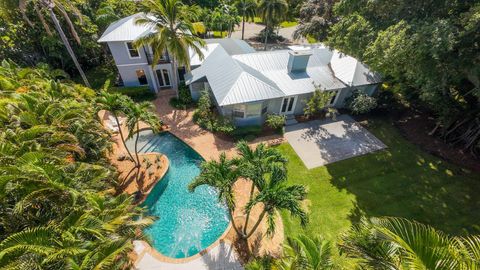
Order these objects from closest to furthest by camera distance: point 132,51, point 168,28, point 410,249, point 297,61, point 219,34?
point 410,249
point 168,28
point 297,61
point 132,51
point 219,34

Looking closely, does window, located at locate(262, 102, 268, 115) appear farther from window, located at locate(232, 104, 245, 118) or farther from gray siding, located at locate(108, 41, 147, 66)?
gray siding, located at locate(108, 41, 147, 66)

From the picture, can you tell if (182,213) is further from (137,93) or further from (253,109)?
(137,93)

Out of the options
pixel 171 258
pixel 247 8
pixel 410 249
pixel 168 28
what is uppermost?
pixel 168 28

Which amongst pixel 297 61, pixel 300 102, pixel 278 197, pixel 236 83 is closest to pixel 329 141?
pixel 300 102

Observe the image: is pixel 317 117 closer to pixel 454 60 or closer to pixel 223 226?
pixel 454 60

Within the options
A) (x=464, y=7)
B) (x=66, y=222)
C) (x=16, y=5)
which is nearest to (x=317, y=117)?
(x=464, y=7)

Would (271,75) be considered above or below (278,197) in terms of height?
below

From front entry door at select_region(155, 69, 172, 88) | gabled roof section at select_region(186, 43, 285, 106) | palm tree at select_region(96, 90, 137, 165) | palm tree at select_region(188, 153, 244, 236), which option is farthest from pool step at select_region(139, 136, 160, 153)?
palm tree at select_region(188, 153, 244, 236)
